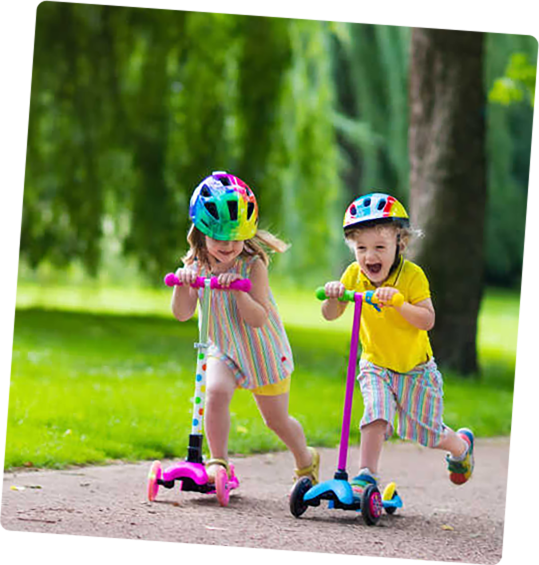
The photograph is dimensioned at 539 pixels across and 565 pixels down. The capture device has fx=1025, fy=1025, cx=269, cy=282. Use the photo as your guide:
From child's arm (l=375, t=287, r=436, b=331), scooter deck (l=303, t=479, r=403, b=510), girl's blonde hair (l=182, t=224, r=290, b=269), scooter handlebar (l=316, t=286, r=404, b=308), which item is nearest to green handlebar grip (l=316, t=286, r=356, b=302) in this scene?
scooter handlebar (l=316, t=286, r=404, b=308)

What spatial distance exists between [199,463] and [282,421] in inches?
18.7

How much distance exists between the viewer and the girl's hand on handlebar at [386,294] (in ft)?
14.1

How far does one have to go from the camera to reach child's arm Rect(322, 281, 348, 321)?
4.40 metres

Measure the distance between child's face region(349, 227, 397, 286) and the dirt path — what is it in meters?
1.08

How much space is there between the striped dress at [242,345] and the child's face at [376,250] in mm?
482

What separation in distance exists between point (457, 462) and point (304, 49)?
936cm

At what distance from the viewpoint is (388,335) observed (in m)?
4.63

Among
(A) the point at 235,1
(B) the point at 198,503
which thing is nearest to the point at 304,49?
(A) the point at 235,1

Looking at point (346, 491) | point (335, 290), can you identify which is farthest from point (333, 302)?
point (346, 491)

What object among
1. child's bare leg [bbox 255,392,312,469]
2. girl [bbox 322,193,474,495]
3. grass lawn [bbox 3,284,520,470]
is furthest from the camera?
grass lawn [bbox 3,284,520,470]

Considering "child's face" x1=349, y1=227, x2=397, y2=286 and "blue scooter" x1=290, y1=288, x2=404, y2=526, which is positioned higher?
"child's face" x1=349, y1=227, x2=397, y2=286

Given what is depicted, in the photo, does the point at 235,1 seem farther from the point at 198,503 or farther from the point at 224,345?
the point at 198,503

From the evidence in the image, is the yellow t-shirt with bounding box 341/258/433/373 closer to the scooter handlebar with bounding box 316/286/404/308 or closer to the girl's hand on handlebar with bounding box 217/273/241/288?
the scooter handlebar with bounding box 316/286/404/308

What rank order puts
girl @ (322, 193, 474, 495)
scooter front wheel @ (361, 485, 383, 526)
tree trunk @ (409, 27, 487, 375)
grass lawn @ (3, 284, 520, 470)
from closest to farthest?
scooter front wheel @ (361, 485, 383, 526)
girl @ (322, 193, 474, 495)
grass lawn @ (3, 284, 520, 470)
tree trunk @ (409, 27, 487, 375)
